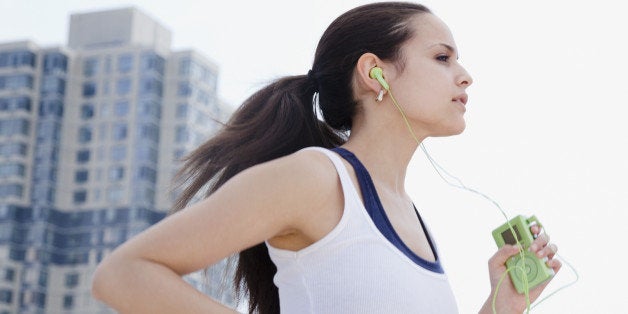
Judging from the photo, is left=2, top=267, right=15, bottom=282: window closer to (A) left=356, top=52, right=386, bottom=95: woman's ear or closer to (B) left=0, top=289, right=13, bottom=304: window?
(B) left=0, top=289, right=13, bottom=304: window

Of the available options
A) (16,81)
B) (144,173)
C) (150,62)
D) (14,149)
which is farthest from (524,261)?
(16,81)

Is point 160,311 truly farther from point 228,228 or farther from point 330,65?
point 330,65

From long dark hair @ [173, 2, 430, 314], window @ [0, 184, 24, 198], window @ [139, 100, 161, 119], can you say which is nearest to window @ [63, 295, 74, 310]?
window @ [0, 184, 24, 198]

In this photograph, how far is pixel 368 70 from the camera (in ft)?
7.66

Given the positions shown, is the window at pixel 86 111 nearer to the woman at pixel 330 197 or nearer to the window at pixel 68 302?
the window at pixel 68 302

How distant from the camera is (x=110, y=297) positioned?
1753 millimetres

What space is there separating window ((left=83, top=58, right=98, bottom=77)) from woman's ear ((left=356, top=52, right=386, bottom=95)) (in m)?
42.9

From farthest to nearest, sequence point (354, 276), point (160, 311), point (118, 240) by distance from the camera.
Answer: point (118, 240)
point (354, 276)
point (160, 311)

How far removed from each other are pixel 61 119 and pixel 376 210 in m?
43.4

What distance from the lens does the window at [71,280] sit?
139 ft

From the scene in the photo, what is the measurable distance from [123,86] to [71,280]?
8688mm

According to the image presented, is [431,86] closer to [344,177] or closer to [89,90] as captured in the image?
[344,177]

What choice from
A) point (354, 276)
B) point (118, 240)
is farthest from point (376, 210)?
point (118, 240)

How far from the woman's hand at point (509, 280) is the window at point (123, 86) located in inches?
1661
